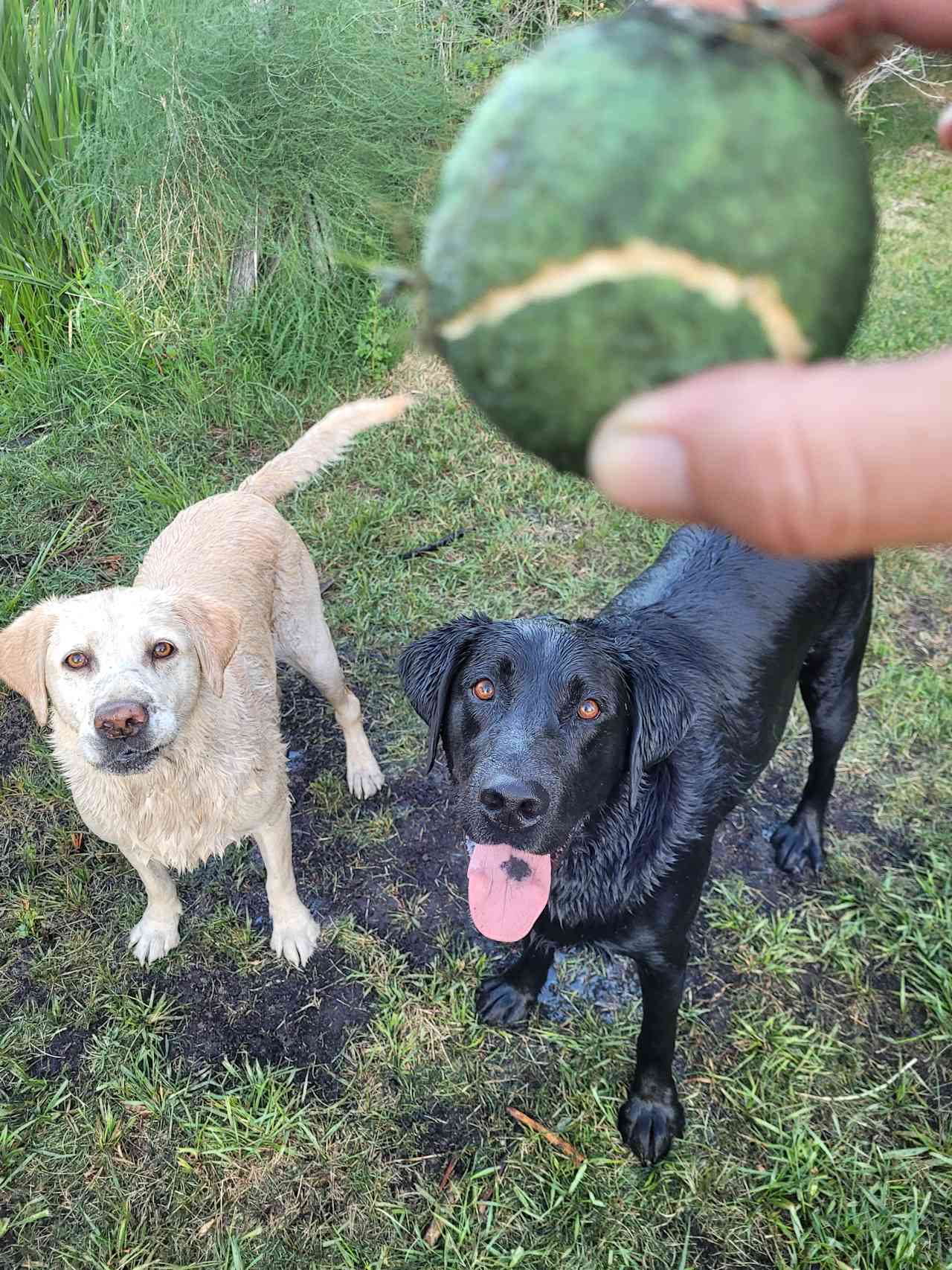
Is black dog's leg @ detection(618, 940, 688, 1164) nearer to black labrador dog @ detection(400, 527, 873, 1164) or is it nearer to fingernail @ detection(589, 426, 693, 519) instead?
black labrador dog @ detection(400, 527, 873, 1164)

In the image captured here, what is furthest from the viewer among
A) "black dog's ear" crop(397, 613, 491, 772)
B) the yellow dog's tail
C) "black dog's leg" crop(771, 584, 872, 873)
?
the yellow dog's tail

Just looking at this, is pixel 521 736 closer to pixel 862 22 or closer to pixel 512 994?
pixel 512 994

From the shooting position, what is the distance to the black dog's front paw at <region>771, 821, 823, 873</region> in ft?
10.7

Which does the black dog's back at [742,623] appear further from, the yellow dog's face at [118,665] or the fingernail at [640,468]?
the fingernail at [640,468]

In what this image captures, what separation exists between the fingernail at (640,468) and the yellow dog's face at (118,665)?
6.22 feet

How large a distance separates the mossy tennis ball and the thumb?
0.04 metres

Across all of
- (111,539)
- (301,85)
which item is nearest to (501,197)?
(111,539)

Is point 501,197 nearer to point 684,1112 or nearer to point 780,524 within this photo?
point 780,524

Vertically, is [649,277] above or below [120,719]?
above

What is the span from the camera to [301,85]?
16.5ft

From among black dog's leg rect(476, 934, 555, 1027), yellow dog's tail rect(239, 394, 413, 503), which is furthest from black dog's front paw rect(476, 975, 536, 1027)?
yellow dog's tail rect(239, 394, 413, 503)

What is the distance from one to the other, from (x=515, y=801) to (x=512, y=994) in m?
1.29

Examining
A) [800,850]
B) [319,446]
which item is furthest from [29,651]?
[800,850]

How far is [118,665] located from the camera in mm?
2445
